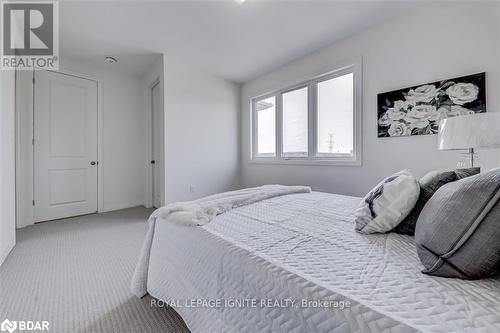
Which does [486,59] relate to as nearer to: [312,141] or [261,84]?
[312,141]

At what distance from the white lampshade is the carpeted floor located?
2018mm

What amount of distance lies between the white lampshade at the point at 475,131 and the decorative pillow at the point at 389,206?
2.43ft

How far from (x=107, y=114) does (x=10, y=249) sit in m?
2.42

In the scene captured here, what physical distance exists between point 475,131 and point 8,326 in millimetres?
2921

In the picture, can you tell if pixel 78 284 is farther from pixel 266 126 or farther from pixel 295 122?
pixel 266 126

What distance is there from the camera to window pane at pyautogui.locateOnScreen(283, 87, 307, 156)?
11.3 ft

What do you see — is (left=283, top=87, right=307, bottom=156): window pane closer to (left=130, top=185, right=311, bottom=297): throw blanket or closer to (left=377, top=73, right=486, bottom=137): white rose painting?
(left=377, top=73, right=486, bottom=137): white rose painting

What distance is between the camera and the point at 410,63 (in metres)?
2.29

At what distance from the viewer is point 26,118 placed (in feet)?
10.1

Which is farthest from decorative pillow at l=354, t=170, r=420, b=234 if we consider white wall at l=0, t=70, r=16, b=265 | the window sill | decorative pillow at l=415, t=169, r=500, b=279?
white wall at l=0, t=70, r=16, b=265

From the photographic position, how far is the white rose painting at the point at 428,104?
1.93m

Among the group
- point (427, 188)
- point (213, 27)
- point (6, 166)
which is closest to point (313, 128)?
point (213, 27)

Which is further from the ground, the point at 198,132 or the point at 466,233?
the point at 198,132

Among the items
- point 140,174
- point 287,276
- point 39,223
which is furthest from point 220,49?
point 39,223
